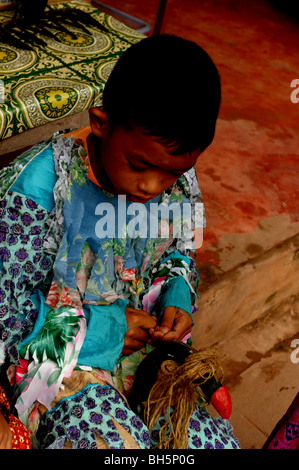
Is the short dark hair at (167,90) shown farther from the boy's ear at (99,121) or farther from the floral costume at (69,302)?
the floral costume at (69,302)

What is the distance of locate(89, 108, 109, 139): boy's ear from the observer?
1.21 meters

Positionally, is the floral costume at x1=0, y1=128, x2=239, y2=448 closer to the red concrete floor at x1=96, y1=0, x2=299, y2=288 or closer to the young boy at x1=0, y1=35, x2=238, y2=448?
the young boy at x1=0, y1=35, x2=238, y2=448

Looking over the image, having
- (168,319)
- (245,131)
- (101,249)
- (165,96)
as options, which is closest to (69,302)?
(101,249)

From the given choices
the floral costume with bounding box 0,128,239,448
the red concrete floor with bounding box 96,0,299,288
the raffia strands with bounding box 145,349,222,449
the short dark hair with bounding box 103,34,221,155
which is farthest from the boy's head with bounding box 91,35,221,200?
the red concrete floor with bounding box 96,0,299,288

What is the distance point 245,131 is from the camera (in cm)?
356

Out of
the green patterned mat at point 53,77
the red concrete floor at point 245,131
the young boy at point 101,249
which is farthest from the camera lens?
the red concrete floor at point 245,131

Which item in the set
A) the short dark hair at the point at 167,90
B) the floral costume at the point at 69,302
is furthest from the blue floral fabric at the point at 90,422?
the short dark hair at the point at 167,90

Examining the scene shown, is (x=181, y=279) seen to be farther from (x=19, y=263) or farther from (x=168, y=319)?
(x=19, y=263)

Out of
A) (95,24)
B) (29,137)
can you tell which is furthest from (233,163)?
(29,137)

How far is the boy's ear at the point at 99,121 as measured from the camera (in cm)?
121

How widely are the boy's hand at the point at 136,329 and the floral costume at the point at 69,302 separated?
0.04m

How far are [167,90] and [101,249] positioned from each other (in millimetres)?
576

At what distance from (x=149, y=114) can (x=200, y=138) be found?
156 mm
